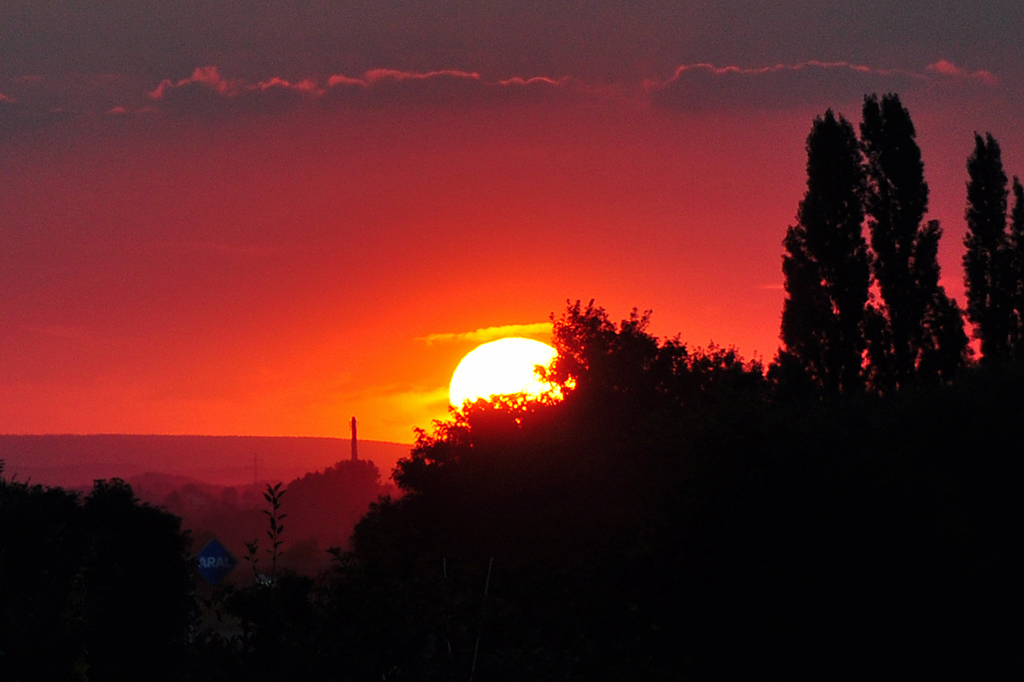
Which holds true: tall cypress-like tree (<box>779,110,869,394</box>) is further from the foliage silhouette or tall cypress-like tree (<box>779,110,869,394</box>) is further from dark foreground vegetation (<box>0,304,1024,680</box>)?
the foliage silhouette

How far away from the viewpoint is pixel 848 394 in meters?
44.2

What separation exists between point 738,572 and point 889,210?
29892mm

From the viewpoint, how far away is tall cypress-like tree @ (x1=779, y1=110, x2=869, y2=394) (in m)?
45.0

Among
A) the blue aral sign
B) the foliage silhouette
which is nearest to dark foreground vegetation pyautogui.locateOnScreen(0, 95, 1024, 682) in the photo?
the foliage silhouette

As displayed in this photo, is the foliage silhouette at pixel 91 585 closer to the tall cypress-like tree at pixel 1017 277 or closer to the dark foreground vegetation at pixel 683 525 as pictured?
the dark foreground vegetation at pixel 683 525

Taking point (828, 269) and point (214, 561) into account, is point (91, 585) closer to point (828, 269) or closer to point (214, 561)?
point (828, 269)

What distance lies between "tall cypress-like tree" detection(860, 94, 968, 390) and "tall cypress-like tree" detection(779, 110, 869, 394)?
819 mm

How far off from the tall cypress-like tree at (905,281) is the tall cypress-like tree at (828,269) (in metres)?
0.82

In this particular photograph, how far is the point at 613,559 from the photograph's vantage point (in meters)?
24.6

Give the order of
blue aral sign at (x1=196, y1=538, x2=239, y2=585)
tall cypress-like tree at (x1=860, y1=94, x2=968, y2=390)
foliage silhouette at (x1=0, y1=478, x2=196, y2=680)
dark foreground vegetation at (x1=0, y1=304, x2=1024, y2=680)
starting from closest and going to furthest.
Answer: foliage silhouette at (x1=0, y1=478, x2=196, y2=680) < dark foreground vegetation at (x1=0, y1=304, x2=1024, y2=680) < tall cypress-like tree at (x1=860, y1=94, x2=968, y2=390) < blue aral sign at (x1=196, y1=538, x2=239, y2=585)

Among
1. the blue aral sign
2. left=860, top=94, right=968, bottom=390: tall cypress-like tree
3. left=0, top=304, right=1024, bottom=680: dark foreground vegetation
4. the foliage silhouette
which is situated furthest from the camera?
the blue aral sign

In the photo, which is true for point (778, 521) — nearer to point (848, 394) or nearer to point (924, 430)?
point (924, 430)

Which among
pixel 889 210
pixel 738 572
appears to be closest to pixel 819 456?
pixel 738 572

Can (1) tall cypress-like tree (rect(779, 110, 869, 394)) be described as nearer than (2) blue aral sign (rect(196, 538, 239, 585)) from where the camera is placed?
Yes
